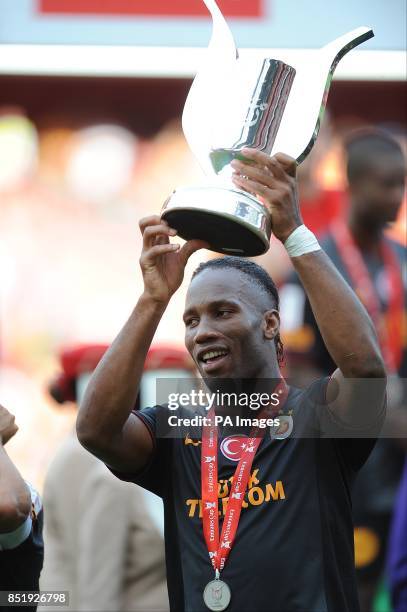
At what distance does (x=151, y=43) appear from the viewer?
6270mm

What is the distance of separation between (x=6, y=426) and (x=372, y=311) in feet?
7.40

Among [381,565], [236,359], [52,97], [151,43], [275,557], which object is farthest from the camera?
[52,97]

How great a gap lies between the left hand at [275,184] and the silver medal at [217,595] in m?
0.88

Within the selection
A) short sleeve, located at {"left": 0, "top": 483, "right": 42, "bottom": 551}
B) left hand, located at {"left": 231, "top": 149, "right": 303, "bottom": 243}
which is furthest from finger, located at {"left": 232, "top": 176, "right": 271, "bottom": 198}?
short sleeve, located at {"left": 0, "top": 483, "right": 42, "bottom": 551}

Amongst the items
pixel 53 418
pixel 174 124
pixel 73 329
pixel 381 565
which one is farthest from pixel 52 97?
pixel 381 565

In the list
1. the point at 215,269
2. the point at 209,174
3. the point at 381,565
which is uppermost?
the point at 209,174

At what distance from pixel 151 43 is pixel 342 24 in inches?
34.5

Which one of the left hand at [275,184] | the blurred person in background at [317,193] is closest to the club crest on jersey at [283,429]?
the left hand at [275,184]

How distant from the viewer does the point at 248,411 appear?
3721mm

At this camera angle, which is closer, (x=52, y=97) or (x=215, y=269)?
(x=215, y=269)

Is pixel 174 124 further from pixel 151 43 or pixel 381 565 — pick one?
pixel 381 565

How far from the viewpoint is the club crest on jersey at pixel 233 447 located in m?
3.63

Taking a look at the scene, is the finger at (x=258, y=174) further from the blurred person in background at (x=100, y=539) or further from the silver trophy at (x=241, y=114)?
the blurred person in background at (x=100, y=539)

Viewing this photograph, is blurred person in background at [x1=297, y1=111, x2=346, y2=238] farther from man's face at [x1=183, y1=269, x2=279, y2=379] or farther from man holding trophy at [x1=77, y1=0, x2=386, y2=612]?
man holding trophy at [x1=77, y1=0, x2=386, y2=612]
